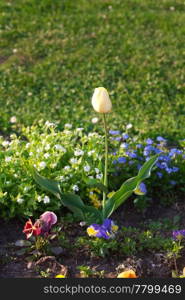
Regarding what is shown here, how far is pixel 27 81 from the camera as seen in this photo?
6598 millimetres

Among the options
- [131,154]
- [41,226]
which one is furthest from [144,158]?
[41,226]

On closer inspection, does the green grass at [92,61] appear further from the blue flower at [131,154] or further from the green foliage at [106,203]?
the green foliage at [106,203]

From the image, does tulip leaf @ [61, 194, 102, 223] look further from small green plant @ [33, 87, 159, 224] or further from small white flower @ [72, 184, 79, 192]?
small white flower @ [72, 184, 79, 192]

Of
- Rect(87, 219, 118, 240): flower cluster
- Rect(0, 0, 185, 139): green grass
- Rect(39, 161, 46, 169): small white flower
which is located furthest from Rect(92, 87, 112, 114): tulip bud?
Rect(0, 0, 185, 139): green grass

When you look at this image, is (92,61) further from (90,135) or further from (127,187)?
(127,187)

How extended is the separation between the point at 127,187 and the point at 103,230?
→ 1.15 feet

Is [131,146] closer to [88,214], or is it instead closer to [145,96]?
[88,214]

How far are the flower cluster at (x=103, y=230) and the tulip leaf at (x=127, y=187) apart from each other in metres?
0.14

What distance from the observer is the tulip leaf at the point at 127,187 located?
3.53m

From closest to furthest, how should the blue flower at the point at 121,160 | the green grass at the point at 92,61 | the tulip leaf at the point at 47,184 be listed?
1. the tulip leaf at the point at 47,184
2. the blue flower at the point at 121,160
3. the green grass at the point at 92,61

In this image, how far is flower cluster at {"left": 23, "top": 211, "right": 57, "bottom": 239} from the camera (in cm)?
342

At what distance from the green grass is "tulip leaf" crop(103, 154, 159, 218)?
1.72m

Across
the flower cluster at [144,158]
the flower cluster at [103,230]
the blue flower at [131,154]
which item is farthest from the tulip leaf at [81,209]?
the blue flower at [131,154]

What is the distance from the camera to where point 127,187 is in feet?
11.7
